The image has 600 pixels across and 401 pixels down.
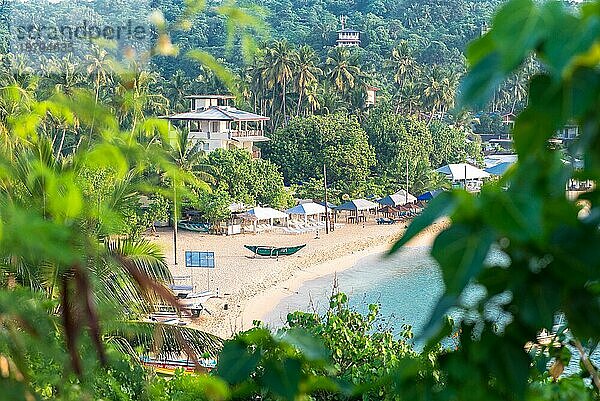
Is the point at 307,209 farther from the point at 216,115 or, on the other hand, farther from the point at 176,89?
the point at 176,89

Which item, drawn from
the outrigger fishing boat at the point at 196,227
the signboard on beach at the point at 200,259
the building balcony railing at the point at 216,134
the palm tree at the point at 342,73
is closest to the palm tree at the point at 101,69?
the signboard on beach at the point at 200,259

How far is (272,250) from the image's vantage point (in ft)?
42.7

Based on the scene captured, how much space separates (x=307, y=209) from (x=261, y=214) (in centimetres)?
106

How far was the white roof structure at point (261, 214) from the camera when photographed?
14.5m

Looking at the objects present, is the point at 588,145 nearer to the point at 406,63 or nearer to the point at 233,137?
the point at 233,137

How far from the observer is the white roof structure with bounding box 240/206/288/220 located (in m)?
14.5

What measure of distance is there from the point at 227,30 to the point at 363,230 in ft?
49.5

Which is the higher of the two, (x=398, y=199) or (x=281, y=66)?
(x=281, y=66)

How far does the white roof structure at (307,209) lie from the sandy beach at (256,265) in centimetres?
49


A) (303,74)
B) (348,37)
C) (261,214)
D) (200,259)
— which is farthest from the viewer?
(348,37)

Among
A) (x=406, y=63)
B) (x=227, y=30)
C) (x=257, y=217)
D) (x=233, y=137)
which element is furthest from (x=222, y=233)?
(x=227, y=30)

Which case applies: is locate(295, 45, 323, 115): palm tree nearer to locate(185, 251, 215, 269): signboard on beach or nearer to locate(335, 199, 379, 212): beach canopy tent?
locate(335, 199, 379, 212): beach canopy tent

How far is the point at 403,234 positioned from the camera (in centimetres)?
19

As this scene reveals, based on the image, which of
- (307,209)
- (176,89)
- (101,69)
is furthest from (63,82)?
(176,89)
